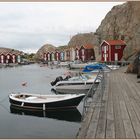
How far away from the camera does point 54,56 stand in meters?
154

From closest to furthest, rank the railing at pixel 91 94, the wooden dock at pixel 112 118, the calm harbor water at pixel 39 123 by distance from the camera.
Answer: the wooden dock at pixel 112 118 → the railing at pixel 91 94 → the calm harbor water at pixel 39 123

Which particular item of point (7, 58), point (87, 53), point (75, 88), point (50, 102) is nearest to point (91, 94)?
point (50, 102)

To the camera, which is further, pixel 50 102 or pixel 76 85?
pixel 76 85

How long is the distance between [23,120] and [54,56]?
434 feet

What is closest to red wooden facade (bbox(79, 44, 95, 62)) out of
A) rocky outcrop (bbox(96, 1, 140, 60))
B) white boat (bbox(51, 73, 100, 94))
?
rocky outcrop (bbox(96, 1, 140, 60))

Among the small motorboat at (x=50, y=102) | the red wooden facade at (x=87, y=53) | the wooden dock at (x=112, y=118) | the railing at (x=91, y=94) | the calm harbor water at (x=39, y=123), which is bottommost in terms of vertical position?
the calm harbor water at (x=39, y=123)

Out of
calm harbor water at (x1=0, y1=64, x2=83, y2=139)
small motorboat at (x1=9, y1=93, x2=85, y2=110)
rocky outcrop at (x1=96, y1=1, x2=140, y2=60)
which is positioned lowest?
calm harbor water at (x1=0, y1=64, x2=83, y2=139)

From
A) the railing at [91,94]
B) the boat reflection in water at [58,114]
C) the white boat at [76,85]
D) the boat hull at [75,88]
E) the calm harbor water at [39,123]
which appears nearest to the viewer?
the railing at [91,94]

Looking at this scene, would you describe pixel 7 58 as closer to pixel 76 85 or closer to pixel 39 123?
pixel 76 85

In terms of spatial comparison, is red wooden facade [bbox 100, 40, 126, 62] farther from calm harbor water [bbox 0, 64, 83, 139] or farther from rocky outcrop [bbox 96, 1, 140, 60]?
calm harbor water [bbox 0, 64, 83, 139]

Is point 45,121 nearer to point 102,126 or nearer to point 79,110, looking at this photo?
point 79,110

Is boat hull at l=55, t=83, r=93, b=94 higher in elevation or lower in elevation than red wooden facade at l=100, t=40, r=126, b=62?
lower

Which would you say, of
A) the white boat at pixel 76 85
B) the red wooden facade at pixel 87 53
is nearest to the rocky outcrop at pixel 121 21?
the red wooden facade at pixel 87 53

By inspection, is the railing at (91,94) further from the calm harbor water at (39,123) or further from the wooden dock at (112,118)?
the calm harbor water at (39,123)
